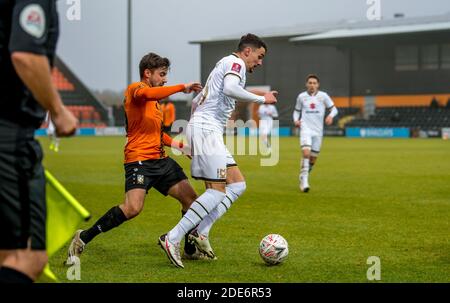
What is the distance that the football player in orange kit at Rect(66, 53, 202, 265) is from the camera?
8.27 m

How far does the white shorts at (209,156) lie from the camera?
8.29 metres

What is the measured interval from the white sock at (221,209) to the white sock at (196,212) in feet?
1.16

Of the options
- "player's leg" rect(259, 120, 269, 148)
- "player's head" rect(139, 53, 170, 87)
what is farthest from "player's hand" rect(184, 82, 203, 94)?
"player's leg" rect(259, 120, 269, 148)

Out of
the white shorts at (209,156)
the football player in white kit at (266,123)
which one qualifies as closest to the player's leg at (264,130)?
the football player in white kit at (266,123)

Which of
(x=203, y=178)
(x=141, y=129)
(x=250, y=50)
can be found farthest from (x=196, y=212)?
A: (x=250, y=50)

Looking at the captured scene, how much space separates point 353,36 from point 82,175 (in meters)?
41.7

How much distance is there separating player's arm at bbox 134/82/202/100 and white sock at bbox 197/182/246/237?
1407 millimetres

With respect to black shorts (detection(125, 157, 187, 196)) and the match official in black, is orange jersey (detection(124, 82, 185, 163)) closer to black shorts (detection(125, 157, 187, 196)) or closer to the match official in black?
black shorts (detection(125, 157, 187, 196))

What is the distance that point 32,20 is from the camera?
13.7 feet

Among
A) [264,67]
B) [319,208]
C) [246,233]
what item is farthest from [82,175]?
[264,67]

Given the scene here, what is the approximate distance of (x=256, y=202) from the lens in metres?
14.5

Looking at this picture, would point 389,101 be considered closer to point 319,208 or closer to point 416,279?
point 319,208

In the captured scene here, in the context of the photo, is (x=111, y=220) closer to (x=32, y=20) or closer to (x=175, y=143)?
(x=175, y=143)

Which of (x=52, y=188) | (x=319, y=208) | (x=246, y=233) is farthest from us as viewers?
(x=319, y=208)
